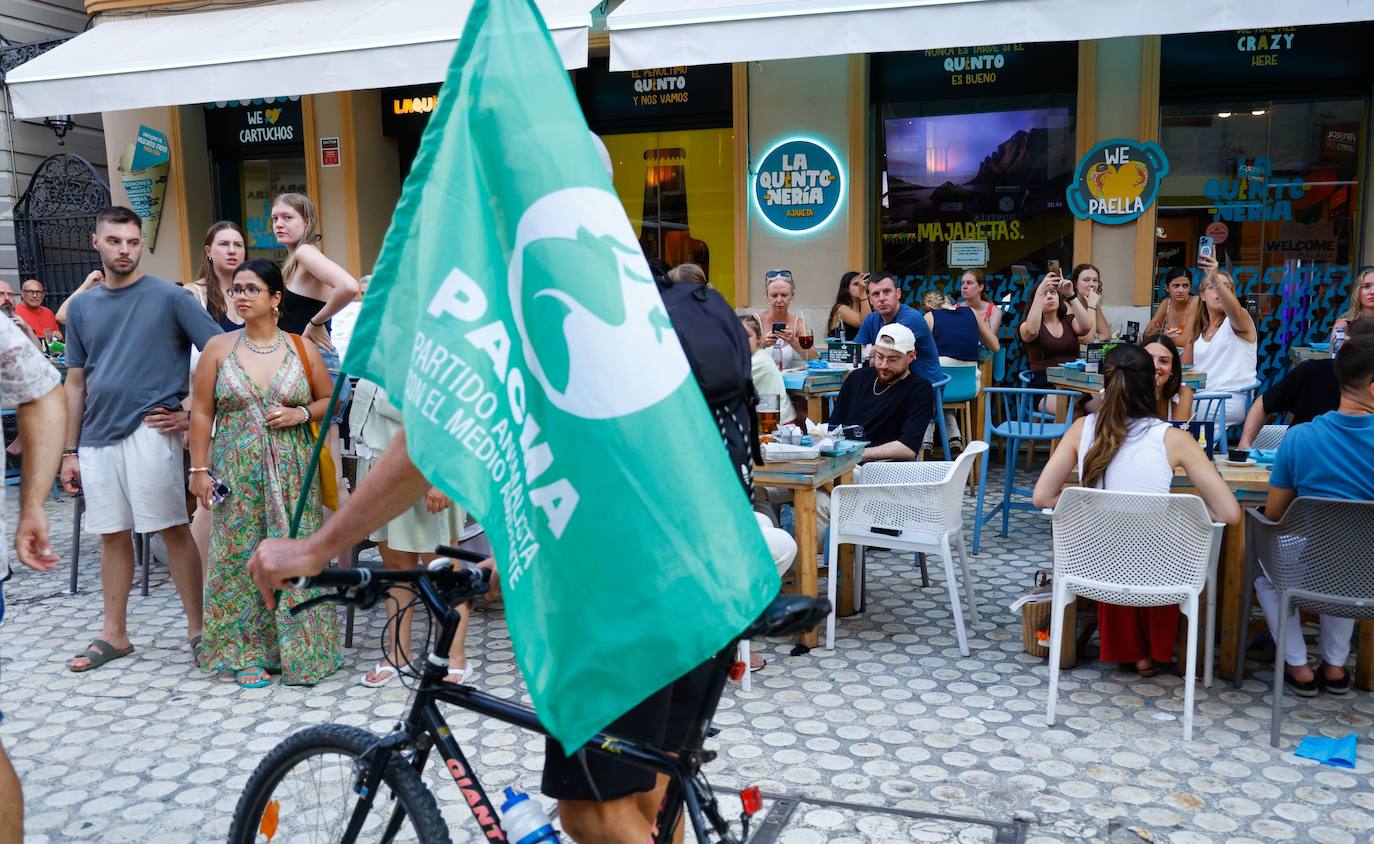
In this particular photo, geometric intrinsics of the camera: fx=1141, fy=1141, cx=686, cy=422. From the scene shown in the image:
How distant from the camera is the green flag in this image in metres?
1.53

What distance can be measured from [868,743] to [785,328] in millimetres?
5082

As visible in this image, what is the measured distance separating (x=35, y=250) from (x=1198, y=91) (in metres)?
12.6

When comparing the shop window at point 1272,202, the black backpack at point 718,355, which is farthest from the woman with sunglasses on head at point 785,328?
the black backpack at point 718,355

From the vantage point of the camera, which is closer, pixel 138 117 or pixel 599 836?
pixel 599 836

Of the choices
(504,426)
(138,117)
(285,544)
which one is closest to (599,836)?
(285,544)

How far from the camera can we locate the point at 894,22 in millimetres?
7176

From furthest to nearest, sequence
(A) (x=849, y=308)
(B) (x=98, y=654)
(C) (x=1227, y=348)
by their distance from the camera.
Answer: (A) (x=849, y=308) → (C) (x=1227, y=348) → (B) (x=98, y=654)

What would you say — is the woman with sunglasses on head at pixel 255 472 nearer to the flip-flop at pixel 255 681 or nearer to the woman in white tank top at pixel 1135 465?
the flip-flop at pixel 255 681

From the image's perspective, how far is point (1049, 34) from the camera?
22.8ft

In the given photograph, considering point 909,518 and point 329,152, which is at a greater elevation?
point 329,152

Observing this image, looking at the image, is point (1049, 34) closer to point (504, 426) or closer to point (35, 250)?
point (504, 426)

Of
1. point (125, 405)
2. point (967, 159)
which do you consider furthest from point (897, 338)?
point (967, 159)

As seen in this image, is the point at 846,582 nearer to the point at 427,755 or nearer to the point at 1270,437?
the point at 1270,437

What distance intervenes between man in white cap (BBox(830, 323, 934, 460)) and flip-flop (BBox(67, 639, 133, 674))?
3.75 metres
